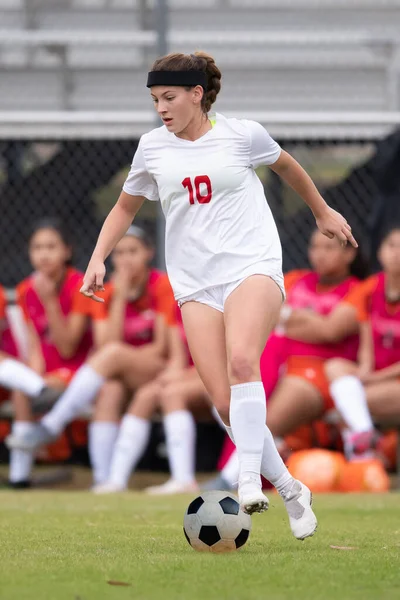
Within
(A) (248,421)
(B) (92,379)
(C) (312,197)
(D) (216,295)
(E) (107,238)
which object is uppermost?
(C) (312,197)

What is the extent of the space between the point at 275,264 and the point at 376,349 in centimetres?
365

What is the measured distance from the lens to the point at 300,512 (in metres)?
4.81

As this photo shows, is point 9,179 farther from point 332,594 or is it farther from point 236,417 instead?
point 332,594

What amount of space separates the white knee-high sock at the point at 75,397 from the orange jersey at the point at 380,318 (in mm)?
1904

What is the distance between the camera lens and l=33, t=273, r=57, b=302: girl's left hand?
8703mm

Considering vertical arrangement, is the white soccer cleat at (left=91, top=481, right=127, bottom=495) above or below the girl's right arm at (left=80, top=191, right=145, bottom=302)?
below

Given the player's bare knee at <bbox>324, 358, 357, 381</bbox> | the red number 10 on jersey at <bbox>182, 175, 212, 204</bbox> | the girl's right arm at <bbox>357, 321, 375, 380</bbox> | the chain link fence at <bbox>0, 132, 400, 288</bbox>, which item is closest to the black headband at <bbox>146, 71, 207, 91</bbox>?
the red number 10 on jersey at <bbox>182, 175, 212, 204</bbox>

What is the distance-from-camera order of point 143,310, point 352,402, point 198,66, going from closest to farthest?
point 198,66 → point 352,402 → point 143,310

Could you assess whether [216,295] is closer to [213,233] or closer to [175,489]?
[213,233]

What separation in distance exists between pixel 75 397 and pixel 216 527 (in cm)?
401

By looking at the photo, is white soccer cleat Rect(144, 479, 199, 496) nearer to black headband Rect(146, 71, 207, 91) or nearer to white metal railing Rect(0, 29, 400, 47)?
white metal railing Rect(0, 29, 400, 47)

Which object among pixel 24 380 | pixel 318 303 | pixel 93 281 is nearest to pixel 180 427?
pixel 24 380

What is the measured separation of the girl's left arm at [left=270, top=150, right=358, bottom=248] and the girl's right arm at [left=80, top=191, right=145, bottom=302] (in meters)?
0.64

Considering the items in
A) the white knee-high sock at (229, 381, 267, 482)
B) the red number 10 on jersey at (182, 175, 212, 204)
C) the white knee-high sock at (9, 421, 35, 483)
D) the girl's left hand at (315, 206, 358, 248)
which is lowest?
the white knee-high sock at (9, 421, 35, 483)
